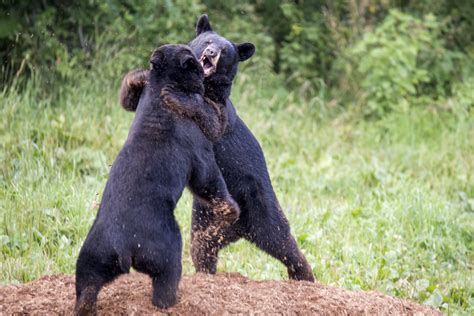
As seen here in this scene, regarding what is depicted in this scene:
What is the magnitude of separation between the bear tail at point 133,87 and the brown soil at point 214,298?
1.08 m

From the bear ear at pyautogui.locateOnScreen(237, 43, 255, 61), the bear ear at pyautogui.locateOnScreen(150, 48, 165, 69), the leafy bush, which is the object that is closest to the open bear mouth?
the bear ear at pyautogui.locateOnScreen(237, 43, 255, 61)

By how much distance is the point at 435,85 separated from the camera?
12.1m

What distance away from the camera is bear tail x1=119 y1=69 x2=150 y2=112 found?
4598 mm

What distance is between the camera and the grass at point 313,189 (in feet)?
19.6

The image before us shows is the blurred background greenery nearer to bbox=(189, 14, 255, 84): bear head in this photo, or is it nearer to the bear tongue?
bbox=(189, 14, 255, 84): bear head

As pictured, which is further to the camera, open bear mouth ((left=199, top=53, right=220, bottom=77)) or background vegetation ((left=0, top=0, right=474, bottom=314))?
background vegetation ((left=0, top=0, right=474, bottom=314))

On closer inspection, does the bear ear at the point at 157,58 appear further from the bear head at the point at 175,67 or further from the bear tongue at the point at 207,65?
the bear tongue at the point at 207,65

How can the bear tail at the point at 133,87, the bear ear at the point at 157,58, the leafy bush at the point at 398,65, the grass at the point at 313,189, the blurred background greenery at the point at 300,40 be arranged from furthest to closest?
the leafy bush at the point at 398,65 → the blurred background greenery at the point at 300,40 → the grass at the point at 313,189 → the bear tail at the point at 133,87 → the bear ear at the point at 157,58

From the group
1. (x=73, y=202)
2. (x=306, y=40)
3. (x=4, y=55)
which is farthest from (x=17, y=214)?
(x=306, y=40)

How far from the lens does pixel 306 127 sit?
32.6ft

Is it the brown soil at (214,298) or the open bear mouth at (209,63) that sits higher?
the open bear mouth at (209,63)

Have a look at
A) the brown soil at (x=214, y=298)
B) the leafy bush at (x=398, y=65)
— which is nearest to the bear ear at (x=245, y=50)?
the brown soil at (x=214, y=298)

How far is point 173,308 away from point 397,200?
4138 mm

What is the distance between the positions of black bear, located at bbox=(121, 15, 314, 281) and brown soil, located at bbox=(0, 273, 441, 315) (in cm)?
26
